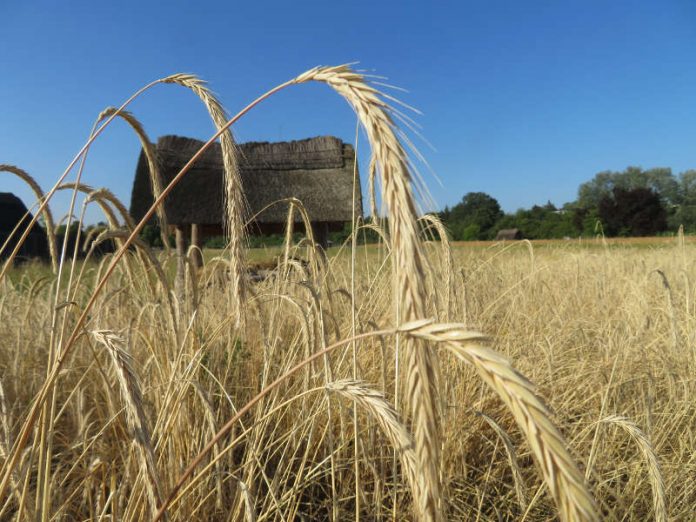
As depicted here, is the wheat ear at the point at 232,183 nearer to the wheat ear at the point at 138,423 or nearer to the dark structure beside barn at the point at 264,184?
the wheat ear at the point at 138,423

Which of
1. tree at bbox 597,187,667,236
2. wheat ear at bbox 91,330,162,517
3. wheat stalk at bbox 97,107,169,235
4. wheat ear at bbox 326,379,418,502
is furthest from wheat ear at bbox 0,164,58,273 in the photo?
tree at bbox 597,187,667,236

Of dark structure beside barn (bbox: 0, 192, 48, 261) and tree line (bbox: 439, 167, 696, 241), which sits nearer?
dark structure beside barn (bbox: 0, 192, 48, 261)

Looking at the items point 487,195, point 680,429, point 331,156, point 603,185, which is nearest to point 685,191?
point 603,185

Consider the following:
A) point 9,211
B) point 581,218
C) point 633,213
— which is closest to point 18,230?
point 9,211

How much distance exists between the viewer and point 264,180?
10891mm

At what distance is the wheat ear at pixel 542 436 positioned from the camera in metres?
0.46

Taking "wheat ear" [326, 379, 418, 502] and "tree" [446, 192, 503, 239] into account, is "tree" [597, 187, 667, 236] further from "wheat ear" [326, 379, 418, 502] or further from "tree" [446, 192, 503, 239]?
"wheat ear" [326, 379, 418, 502]

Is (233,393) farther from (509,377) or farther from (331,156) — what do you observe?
(331,156)

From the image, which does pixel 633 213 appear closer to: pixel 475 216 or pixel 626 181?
pixel 475 216

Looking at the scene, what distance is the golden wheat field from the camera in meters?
0.63

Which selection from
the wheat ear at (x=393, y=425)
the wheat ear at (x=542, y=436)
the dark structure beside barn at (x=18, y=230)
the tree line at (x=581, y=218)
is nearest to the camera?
the wheat ear at (x=542, y=436)

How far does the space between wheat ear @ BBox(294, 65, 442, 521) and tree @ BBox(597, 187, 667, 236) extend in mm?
36410

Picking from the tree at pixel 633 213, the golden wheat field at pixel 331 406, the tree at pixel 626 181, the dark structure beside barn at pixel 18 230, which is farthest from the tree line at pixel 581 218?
the golden wheat field at pixel 331 406

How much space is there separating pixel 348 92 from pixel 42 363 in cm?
232
